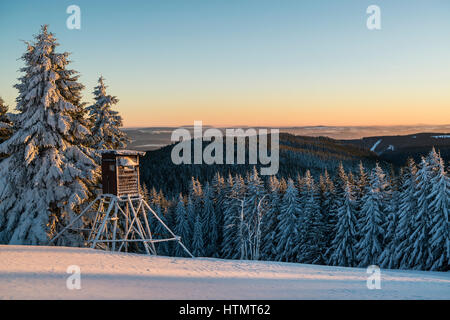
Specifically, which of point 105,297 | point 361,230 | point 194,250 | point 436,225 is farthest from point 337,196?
point 105,297

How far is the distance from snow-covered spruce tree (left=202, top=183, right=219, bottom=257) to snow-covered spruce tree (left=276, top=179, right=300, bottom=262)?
1562cm

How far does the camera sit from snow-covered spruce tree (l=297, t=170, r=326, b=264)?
39.2 m

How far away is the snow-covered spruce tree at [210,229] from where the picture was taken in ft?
178

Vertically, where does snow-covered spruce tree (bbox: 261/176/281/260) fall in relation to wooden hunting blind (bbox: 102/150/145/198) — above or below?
below

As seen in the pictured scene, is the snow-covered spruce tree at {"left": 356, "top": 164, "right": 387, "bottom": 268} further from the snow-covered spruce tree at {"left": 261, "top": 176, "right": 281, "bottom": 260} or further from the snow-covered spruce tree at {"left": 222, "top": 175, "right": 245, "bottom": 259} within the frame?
the snow-covered spruce tree at {"left": 222, "top": 175, "right": 245, "bottom": 259}

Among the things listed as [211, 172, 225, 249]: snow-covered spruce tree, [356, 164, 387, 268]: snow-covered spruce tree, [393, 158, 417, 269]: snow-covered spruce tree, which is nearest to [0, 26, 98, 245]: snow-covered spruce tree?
[356, 164, 387, 268]: snow-covered spruce tree

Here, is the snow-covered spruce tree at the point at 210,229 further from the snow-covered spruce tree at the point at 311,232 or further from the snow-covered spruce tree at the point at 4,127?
the snow-covered spruce tree at the point at 4,127

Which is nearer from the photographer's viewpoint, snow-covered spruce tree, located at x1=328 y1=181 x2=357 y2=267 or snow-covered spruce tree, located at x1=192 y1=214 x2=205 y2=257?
snow-covered spruce tree, located at x1=328 y1=181 x2=357 y2=267

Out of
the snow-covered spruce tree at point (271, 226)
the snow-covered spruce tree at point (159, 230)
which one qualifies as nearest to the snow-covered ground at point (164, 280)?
the snow-covered spruce tree at point (271, 226)

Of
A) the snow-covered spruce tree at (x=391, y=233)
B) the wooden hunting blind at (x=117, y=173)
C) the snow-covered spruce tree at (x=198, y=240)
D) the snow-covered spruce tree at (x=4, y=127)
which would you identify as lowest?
the snow-covered spruce tree at (x=198, y=240)

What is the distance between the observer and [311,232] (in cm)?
3972

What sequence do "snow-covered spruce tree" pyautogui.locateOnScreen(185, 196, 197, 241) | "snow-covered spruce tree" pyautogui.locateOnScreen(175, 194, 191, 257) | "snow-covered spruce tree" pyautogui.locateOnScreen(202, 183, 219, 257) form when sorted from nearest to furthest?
"snow-covered spruce tree" pyautogui.locateOnScreen(202, 183, 219, 257) → "snow-covered spruce tree" pyautogui.locateOnScreen(175, 194, 191, 257) → "snow-covered spruce tree" pyautogui.locateOnScreen(185, 196, 197, 241)

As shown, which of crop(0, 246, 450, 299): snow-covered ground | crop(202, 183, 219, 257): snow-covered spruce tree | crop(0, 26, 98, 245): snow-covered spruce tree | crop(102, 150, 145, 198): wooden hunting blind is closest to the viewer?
crop(0, 246, 450, 299): snow-covered ground

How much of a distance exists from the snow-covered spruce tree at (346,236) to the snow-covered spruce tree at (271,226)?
770cm
